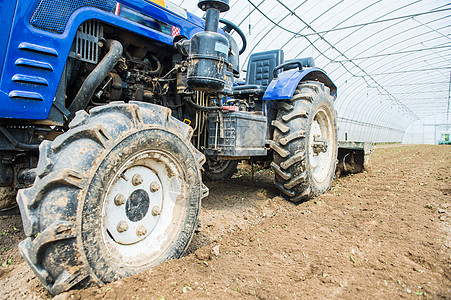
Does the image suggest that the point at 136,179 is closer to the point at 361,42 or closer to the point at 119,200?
the point at 119,200

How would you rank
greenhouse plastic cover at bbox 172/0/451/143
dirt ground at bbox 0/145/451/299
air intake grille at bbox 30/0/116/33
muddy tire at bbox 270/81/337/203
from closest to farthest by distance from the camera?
Answer: dirt ground at bbox 0/145/451/299
air intake grille at bbox 30/0/116/33
muddy tire at bbox 270/81/337/203
greenhouse plastic cover at bbox 172/0/451/143

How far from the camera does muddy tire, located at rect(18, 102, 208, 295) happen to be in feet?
4.59

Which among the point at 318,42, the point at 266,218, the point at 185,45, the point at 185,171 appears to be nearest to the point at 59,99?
the point at 185,171

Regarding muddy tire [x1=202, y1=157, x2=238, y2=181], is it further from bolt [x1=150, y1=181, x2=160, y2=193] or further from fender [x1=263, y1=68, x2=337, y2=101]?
bolt [x1=150, y1=181, x2=160, y2=193]

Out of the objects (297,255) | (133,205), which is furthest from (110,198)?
(297,255)

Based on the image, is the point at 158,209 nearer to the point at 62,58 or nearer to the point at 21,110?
the point at 21,110

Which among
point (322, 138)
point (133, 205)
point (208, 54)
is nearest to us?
point (133, 205)

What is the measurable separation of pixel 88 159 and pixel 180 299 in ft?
2.76

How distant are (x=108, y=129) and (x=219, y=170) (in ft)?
9.82

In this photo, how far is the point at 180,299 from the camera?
1565 millimetres

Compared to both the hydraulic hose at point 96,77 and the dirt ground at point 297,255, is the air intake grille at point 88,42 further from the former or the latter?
the dirt ground at point 297,255

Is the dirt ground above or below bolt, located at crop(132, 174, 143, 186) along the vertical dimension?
below

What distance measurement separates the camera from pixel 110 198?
5.61ft

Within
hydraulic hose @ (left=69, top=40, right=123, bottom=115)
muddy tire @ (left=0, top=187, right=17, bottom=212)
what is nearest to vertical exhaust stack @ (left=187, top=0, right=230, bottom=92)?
hydraulic hose @ (left=69, top=40, right=123, bottom=115)
